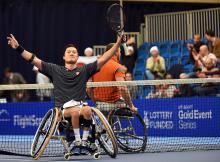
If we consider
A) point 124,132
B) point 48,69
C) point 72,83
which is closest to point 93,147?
point 72,83

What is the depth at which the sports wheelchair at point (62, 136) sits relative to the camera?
10047 mm

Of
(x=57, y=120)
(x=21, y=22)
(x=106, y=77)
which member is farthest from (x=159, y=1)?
(x=57, y=120)

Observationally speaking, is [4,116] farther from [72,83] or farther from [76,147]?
[76,147]

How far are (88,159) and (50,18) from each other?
12.3 meters

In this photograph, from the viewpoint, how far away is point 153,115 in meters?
15.8

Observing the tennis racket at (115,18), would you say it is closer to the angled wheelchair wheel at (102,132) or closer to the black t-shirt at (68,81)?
the black t-shirt at (68,81)

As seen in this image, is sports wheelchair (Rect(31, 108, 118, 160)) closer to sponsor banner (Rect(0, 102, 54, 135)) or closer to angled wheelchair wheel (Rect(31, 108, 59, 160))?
angled wheelchair wheel (Rect(31, 108, 59, 160))

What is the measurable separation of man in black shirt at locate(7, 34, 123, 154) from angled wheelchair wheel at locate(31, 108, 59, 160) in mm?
191

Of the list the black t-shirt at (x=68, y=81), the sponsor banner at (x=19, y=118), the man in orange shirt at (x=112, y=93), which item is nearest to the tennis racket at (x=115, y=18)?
the black t-shirt at (x=68, y=81)

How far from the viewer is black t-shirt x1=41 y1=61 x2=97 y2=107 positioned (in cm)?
1048

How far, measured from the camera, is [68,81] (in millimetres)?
10586

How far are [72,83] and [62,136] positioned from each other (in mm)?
758

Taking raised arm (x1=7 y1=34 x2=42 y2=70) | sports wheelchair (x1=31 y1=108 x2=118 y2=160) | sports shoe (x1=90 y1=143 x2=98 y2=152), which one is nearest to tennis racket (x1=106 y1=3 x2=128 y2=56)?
raised arm (x1=7 y1=34 x2=42 y2=70)

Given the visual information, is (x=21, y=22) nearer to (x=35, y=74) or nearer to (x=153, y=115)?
(x=35, y=74)
